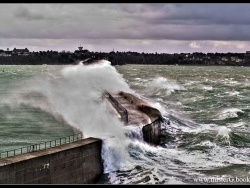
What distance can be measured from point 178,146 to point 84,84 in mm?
17823

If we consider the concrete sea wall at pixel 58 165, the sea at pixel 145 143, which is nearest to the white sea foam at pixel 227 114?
the sea at pixel 145 143

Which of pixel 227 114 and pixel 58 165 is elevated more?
pixel 58 165

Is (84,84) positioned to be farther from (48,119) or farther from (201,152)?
(201,152)

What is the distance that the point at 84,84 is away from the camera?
34062 millimetres

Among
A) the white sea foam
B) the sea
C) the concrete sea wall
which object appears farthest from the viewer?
the white sea foam

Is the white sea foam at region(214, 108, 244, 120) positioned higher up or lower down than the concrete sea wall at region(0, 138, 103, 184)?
lower down

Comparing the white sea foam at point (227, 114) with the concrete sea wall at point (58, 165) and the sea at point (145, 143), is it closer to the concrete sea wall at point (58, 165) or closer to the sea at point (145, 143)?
the sea at point (145, 143)

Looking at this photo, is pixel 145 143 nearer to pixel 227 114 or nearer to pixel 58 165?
pixel 58 165

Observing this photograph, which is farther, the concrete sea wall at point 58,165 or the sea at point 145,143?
the sea at point 145,143

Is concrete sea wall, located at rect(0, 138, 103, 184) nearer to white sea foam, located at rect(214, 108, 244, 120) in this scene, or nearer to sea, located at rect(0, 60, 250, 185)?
sea, located at rect(0, 60, 250, 185)

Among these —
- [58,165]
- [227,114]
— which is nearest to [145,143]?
[58,165]

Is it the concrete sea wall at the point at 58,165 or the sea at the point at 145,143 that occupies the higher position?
the concrete sea wall at the point at 58,165

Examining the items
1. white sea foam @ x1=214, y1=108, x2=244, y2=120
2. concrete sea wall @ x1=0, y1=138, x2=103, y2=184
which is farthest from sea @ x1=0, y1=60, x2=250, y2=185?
concrete sea wall @ x1=0, y1=138, x2=103, y2=184

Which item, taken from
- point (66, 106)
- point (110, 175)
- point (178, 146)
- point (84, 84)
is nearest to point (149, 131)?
point (178, 146)
